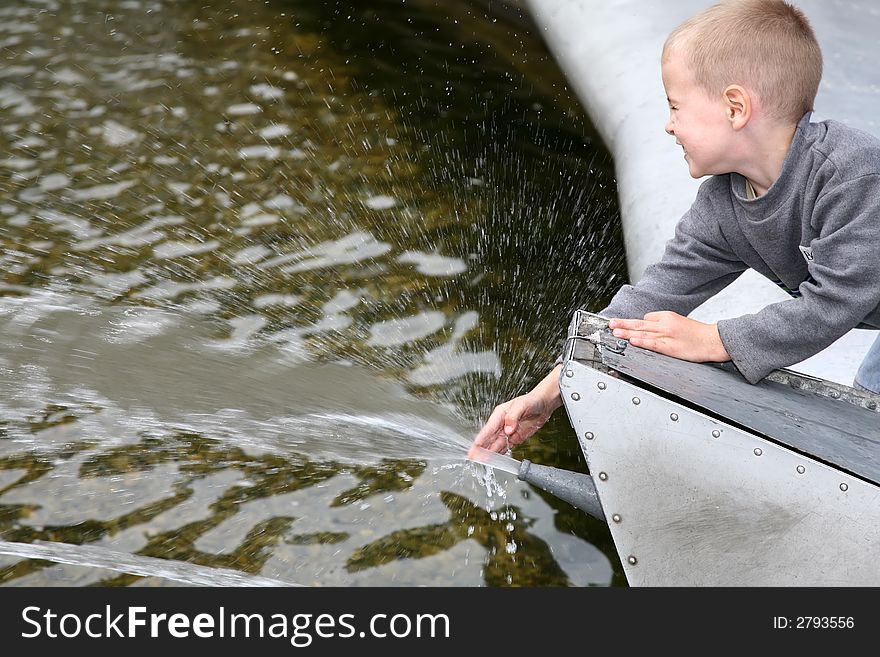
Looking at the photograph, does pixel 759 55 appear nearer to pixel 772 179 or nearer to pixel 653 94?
pixel 772 179

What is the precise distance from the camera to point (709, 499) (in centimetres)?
166

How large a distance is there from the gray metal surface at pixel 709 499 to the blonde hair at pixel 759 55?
0.61 metres

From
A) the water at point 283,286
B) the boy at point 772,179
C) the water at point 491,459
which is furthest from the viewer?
the water at point 283,286

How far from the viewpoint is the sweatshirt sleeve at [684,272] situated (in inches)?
79.9

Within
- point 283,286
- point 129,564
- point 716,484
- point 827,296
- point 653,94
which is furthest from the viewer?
point 653,94

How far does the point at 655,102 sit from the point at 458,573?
2.12 metres

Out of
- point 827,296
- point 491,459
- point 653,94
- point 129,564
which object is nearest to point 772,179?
point 827,296

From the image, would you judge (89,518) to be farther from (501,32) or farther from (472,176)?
(501,32)

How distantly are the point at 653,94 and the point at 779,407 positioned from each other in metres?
2.08

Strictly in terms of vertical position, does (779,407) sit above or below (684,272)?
below

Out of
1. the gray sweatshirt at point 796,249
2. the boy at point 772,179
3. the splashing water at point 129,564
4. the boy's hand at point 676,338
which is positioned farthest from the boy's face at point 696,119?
the splashing water at point 129,564

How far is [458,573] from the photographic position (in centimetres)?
208

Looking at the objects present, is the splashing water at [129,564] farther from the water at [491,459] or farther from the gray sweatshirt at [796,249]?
the gray sweatshirt at [796,249]

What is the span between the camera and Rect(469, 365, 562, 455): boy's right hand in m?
1.93
